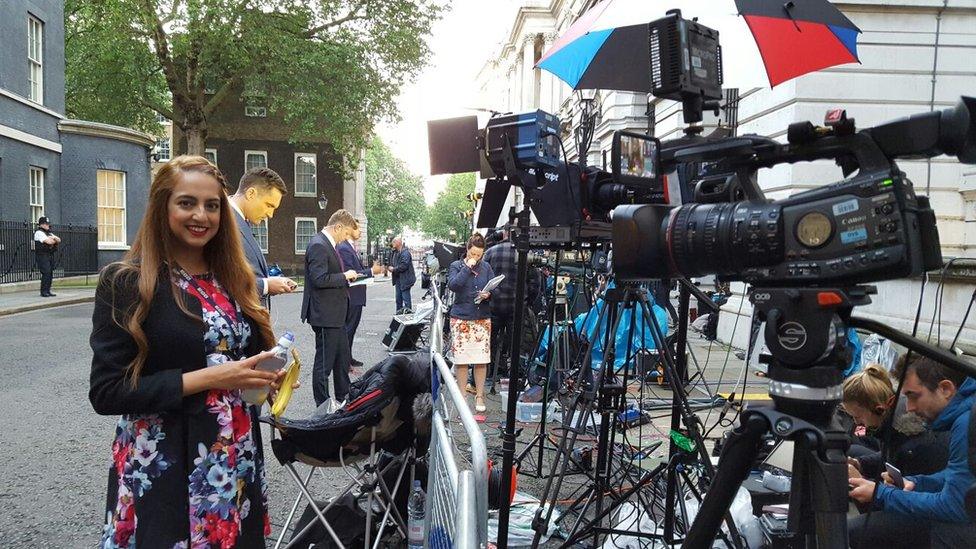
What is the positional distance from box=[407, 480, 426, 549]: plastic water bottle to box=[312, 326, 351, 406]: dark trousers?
2.88 m

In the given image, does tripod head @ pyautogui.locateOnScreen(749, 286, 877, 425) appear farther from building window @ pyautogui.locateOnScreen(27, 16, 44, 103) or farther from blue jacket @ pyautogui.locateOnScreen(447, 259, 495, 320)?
building window @ pyautogui.locateOnScreen(27, 16, 44, 103)

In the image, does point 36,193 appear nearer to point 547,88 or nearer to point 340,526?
point 340,526

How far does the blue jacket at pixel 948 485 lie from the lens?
2365mm

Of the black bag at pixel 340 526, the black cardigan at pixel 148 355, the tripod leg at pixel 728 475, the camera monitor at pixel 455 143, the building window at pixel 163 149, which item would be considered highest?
the building window at pixel 163 149

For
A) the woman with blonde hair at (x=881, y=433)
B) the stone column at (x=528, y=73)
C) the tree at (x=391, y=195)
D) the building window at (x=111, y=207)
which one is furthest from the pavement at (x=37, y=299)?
the tree at (x=391, y=195)

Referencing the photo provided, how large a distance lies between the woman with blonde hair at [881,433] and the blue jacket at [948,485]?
163mm

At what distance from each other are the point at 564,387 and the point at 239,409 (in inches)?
178

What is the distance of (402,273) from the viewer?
13.7 m

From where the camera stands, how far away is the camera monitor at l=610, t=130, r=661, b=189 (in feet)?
6.13

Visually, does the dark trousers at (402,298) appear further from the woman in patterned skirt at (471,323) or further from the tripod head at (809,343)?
the tripod head at (809,343)

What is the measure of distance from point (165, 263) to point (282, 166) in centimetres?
3601

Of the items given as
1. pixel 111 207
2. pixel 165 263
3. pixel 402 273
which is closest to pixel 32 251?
pixel 111 207

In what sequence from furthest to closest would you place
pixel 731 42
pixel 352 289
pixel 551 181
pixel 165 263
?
1. pixel 352 289
2. pixel 731 42
3. pixel 551 181
4. pixel 165 263

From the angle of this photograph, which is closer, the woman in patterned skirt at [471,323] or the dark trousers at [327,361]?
the dark trousers at [327,361]
